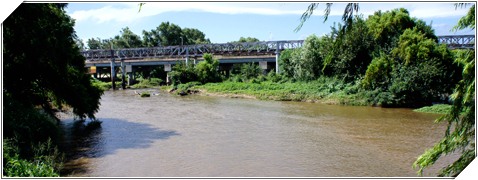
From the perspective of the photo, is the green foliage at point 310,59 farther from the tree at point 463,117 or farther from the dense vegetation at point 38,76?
the tree at point 463,117

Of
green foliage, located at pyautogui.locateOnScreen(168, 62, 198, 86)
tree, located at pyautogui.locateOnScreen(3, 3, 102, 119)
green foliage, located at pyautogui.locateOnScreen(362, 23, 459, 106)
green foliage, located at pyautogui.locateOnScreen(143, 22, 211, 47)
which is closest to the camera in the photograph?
tree, located at pyautogui.locateOnScreen(3, 3, 102, 119)

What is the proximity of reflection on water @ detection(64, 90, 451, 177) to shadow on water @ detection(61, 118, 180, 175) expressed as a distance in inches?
1.1

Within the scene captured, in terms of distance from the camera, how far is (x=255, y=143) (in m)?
13.3

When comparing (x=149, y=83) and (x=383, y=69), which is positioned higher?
(x=383, y=69)

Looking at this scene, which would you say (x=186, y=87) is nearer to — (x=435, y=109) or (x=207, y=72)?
(x=207, y=72)

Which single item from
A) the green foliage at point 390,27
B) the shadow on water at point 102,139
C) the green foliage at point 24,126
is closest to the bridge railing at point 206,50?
the green foliage at point 390,27

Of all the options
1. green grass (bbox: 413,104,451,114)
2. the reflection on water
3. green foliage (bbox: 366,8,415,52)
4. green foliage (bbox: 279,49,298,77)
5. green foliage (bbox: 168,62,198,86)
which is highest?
green foliage (bbox: 366,8,415,52)

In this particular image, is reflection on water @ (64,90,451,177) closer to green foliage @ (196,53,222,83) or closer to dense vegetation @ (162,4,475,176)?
dense vegetation @ (162,4,475,176)

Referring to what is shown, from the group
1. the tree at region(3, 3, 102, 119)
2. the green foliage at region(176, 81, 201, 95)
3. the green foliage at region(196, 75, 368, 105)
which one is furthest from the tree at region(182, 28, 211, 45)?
the tree at region(3, 3, 102, 119)

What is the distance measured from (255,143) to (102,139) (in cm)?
482

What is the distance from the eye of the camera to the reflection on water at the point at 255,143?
10.4 m

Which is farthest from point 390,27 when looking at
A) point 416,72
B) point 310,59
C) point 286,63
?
point 286,63

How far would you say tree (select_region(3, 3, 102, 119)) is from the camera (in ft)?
39.3

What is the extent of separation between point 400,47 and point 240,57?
17996 millimetres
